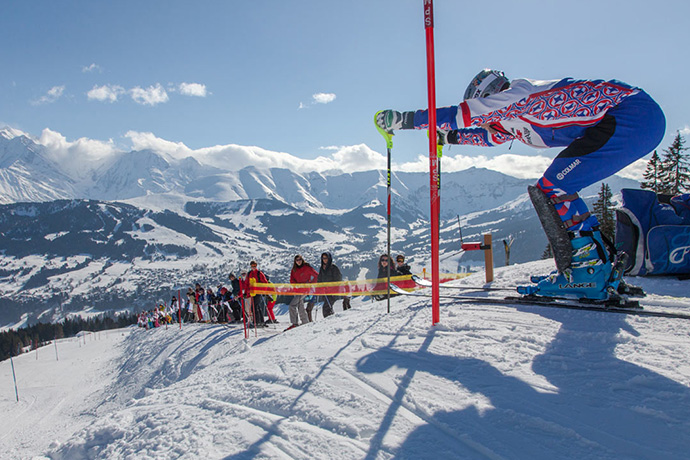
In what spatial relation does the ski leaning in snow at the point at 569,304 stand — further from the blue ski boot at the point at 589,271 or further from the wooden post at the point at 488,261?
the wooden post at the point at 488,261

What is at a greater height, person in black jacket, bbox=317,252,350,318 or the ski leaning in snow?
the ski leaning in snow

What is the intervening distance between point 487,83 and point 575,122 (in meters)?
0.86

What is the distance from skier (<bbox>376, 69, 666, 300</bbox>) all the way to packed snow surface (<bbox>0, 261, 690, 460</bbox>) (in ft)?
1.62

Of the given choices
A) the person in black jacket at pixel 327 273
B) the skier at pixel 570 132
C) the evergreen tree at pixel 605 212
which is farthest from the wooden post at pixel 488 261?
the evergreen tree at pixel 605 212

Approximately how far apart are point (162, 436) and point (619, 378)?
2.49m

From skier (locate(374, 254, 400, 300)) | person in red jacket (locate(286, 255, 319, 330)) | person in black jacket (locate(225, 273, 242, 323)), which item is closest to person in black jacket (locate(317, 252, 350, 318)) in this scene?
person in red jacket (locate(286, 255, 319, 330))

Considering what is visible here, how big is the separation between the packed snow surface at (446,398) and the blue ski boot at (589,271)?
1.17 ft

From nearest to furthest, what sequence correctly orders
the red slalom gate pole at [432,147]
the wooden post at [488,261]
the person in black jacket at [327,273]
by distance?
the red slalom gate pole at [432,147] → the wooden post at [488,261] → the person in black jacket at [327,273]

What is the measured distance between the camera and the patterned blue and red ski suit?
317 cm

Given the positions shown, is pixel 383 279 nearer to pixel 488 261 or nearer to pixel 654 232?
pixel 488 261

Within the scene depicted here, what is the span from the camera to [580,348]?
2463 millimetres

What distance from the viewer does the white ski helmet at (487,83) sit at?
11.9 ft

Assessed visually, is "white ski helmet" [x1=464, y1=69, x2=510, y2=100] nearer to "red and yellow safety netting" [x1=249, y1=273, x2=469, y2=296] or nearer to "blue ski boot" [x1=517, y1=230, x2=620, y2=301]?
"blue ski boot" [x1=517, y1=230, x2=620, y2=301]

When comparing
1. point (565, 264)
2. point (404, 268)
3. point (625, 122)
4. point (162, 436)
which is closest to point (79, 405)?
point (404, 268)
